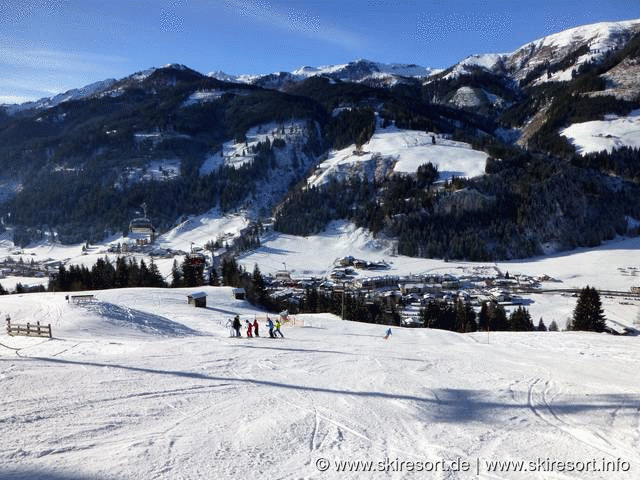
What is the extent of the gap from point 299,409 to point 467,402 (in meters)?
5.46

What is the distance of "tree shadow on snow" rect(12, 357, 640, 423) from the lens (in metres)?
13.6

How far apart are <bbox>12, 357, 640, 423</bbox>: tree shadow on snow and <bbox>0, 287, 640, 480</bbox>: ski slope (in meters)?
0.07

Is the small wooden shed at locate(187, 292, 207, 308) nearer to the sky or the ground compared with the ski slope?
nearer to the ground

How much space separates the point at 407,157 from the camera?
161 m

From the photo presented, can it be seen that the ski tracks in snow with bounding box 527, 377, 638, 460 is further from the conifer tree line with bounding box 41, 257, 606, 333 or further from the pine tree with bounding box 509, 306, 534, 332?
the pine tree with bounding box 509, 306, 534, 332

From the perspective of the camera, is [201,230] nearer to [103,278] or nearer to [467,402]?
[103,278]

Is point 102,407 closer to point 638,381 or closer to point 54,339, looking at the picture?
point 54,339

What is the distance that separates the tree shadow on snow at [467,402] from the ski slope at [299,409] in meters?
0.07

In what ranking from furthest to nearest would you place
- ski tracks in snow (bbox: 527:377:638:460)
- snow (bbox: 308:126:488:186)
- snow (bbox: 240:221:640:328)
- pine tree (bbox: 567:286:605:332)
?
snow (bbox: 308:126:488:186) → snow (bbox: 240:221:640:328) → pine tree (bbox: 567:286:605:332) → ski tracks in snow (bbox: 527:377:638:460)

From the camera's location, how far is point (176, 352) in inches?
840

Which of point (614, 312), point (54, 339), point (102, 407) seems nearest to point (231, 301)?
point (54, 339)

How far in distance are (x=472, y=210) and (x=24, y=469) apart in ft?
449

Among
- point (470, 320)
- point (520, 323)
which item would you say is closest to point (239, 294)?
point (470, 320)

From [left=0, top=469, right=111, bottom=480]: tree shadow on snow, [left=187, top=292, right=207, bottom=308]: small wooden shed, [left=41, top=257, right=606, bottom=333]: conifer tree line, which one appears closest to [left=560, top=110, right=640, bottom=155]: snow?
[left=41, top=257, right=606, bottom=333]: conifer tree line
